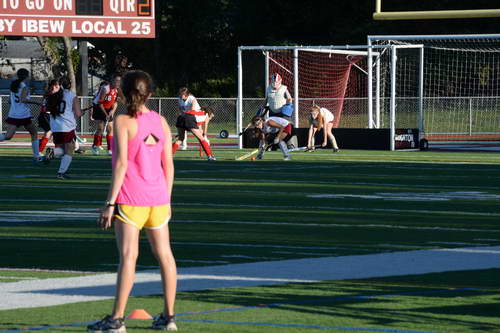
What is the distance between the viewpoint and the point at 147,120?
8.23 m

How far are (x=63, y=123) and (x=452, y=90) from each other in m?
35.2

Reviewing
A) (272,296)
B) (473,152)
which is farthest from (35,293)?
(473,152)

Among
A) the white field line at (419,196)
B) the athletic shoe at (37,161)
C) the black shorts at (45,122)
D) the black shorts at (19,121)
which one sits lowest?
the athletic shoe at (37,161)

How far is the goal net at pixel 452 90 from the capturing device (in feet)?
144

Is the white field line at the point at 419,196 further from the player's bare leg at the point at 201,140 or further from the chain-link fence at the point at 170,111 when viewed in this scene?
the chain-link fence at the point at 170,111

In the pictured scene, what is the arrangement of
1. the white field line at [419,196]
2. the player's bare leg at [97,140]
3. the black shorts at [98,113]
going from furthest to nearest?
the player's bare leg at [97,140], the black shorts at [98,113], the white field line at [419,196]

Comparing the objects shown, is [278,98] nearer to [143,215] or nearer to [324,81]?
[324,81]

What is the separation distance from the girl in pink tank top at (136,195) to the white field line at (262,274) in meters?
1.48

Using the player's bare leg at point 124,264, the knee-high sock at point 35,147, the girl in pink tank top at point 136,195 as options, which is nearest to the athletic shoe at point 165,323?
the girl in pink tank top at point 136,195

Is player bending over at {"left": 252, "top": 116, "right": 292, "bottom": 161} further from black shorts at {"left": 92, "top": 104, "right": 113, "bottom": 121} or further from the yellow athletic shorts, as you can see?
the yellow athletic shorts

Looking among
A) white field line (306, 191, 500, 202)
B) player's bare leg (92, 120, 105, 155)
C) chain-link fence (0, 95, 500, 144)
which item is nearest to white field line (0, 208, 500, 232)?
white field line (306, 191, 500, 202)

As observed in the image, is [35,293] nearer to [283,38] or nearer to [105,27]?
[105,27]

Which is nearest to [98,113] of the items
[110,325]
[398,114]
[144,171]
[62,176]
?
[62,176]

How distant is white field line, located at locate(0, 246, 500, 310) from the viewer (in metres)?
9.73
